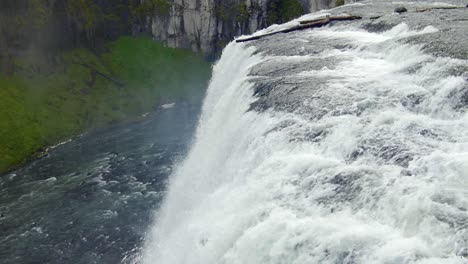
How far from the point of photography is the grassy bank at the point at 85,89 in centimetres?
7106

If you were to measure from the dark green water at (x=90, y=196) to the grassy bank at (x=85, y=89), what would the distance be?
5366 millimetres

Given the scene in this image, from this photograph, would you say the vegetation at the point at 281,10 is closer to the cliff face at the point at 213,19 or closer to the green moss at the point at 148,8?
the cliff face at the point at 213,19

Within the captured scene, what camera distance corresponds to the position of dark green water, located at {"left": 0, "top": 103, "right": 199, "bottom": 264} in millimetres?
37141

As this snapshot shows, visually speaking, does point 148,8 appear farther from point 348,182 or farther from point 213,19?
point 348,182

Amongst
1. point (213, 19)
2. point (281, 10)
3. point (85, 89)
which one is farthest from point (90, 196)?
point (281, 10)

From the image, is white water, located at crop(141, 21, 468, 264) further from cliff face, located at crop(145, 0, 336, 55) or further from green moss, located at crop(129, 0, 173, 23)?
green moss, located at crop(129, 0, 173, 23)

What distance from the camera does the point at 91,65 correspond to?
310 feet

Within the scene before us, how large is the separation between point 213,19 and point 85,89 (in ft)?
138

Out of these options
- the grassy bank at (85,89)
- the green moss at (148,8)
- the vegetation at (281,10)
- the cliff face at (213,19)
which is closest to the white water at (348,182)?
the grassy bank at (85,89)

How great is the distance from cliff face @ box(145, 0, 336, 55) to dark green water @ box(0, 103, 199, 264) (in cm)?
4660

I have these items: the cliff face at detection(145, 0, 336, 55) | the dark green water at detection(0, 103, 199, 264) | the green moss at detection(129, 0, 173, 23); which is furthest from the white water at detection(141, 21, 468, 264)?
the green moss at detection(129, 0, 173, 23)

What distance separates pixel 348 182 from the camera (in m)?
16.0

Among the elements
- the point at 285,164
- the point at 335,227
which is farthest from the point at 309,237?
the point at 285,164

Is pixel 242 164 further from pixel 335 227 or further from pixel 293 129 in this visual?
pixel 335 227
